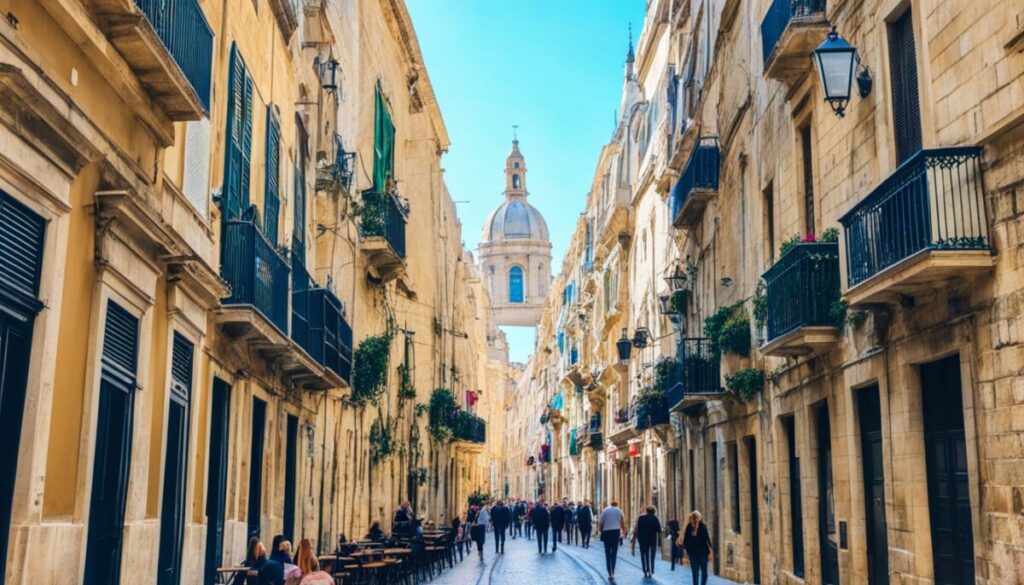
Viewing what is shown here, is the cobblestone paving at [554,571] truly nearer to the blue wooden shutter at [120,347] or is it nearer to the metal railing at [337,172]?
the metal railing at [337,172]

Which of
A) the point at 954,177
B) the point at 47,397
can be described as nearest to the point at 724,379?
the point at 954,177

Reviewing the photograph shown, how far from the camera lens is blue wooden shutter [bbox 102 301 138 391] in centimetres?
890

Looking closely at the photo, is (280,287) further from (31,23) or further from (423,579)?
(423,579)

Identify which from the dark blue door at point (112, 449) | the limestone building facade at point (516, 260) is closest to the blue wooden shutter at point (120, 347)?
the dark blue door at point (112, 449)

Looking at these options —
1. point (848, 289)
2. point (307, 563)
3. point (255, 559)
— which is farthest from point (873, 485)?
point (255, 559)

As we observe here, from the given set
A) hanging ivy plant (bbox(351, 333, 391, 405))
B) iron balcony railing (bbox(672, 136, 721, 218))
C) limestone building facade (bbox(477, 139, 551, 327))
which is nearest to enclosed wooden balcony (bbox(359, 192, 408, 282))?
hanging ivy plant (bbox(351, 333, 391, 405))

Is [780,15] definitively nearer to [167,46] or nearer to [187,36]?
[187,36]

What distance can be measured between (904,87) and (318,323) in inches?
365

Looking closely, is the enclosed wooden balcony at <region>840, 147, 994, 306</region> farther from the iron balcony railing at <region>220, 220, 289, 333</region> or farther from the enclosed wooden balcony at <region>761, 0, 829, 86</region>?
the iron balcony railing at <region>220, 220, 289, 333</region>

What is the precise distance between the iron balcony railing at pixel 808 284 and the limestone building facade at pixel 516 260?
110217 millimetres

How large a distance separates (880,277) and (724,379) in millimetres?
10165

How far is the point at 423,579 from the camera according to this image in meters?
22.4

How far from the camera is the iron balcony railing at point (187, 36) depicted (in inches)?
365

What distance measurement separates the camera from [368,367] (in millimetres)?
23031
